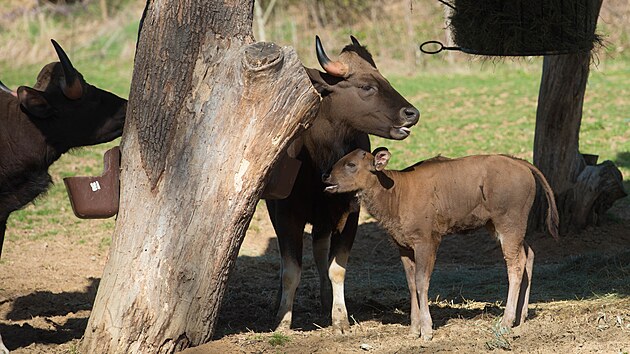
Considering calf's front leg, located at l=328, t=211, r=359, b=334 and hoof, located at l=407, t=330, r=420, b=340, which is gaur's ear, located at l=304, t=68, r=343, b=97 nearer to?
calf's front leg, located at l=328, t=211, r=359, b=334

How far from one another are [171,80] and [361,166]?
1.70m

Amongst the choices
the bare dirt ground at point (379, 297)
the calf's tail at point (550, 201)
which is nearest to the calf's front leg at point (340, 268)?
the bare dirt ground at point (379, 297)

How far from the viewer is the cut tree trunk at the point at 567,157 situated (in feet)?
35.2

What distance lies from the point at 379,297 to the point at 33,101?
363 cm

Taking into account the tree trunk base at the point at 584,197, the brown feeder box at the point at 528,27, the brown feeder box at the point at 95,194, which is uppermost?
the brown feeder box at the point at 528,27

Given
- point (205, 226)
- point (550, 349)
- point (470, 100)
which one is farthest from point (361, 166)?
point (470, 100)

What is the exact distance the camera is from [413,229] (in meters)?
7.07

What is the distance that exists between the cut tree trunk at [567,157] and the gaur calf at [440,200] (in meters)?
3.87

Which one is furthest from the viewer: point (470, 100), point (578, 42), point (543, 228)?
point (470, 100)

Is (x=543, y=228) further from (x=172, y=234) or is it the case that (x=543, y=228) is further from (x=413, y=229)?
(x=172, y=234)

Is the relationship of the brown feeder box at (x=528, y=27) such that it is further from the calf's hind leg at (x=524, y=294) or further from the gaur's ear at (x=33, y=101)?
the gaur's ear at (x=33, y=101)

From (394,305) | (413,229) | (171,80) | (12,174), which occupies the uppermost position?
(171,80)

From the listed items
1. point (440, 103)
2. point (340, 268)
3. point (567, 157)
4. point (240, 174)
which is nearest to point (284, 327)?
point (340, 268)

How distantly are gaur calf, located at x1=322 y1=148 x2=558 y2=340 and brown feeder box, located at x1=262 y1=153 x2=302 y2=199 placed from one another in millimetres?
398
